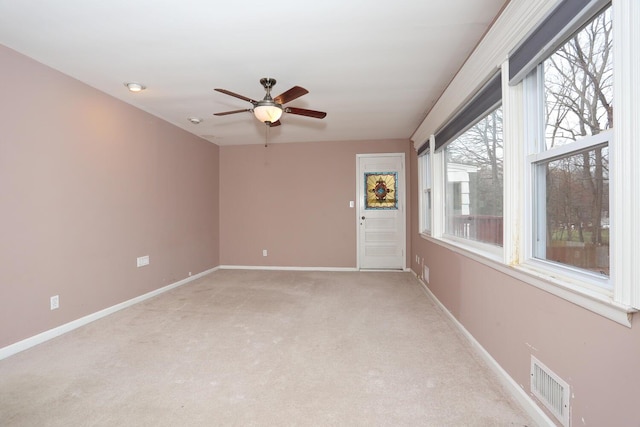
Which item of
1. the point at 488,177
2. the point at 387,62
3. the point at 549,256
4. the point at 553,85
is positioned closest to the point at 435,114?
the point at 387,62

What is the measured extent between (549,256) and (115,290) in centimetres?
398

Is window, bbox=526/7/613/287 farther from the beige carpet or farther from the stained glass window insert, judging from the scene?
the stained glass window insert

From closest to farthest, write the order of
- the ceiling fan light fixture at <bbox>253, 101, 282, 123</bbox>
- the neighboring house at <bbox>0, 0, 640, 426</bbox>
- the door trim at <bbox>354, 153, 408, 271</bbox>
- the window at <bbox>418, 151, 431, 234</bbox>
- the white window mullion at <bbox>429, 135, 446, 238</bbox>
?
1. the neighboring house at <bbox>0, 0, 640, 426</bbox>
2. the ceiling fan light fixture at <bbox>253, 101, 282, 123</bbox>
3. the white window mullion at <bbox>429, 135, 446, 238</bbox>
4. the window at <bbox>418, 151, 431, 234</bbox>
5. the door trim at <bbox>354, 153, 408, 271</bbox>

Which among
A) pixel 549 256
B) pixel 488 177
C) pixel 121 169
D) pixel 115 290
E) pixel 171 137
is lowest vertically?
pixel 115 290

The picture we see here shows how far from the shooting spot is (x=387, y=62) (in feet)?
8.44

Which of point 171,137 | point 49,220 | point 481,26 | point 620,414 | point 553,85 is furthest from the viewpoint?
point 171,137

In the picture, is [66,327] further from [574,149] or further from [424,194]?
[424,194]

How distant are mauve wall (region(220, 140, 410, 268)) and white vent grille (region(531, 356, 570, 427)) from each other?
3920 millimetres

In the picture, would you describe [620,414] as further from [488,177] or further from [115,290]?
[115,290]

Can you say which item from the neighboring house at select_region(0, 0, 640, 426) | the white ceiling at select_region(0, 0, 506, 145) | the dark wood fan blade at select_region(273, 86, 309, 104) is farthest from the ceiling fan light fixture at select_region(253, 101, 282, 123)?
the neighboring house at select_region(0, 0, 640, 426)

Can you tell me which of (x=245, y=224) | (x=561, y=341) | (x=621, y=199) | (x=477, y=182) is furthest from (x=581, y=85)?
(x=245, y=224)

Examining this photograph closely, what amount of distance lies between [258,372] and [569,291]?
5.96ft

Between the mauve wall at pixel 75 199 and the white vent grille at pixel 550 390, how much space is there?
3590 millimetres

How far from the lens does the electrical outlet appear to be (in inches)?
102
